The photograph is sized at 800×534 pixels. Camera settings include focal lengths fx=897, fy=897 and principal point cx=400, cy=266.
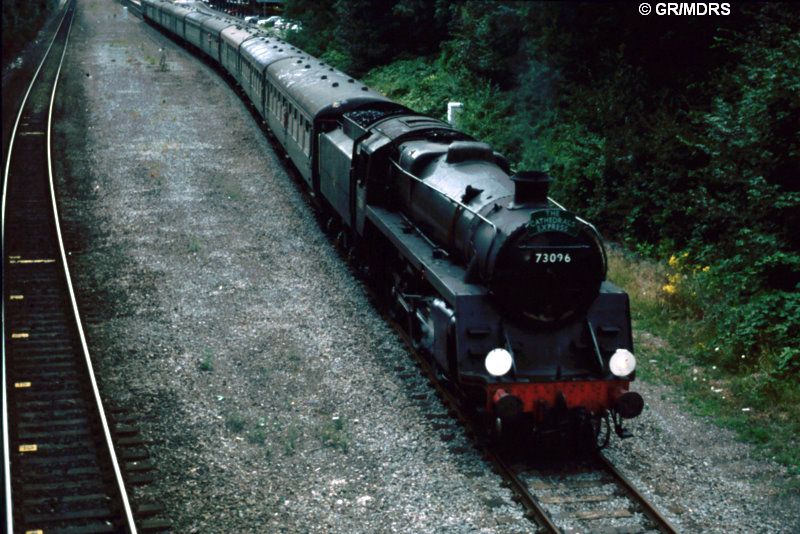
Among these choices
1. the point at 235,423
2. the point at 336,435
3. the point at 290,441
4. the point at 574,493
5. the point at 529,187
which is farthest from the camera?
the point at 235,423

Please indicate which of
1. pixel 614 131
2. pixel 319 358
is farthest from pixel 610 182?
pixel 319 358

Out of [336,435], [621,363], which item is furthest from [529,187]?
[336,435]

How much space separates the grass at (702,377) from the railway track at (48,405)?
262 inches

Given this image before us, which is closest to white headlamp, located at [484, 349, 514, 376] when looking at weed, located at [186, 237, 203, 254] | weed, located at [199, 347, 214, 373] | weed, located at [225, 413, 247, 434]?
weed, located at [225, 413, 247, 434]

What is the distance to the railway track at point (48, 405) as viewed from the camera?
27.6 feet

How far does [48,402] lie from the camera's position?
1059 cm

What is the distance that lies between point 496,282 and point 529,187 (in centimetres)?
108

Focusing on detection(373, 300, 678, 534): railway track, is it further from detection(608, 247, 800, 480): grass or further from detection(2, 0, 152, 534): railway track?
detection(2, 0, 152, 534): railway track

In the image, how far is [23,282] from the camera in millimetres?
14562

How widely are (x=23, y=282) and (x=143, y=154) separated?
30.3 feet

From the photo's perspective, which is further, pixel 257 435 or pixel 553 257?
pixel 257 435

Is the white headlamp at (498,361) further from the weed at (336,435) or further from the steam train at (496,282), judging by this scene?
the weed at (336,435)

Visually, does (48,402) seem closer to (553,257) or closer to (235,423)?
(235,423)

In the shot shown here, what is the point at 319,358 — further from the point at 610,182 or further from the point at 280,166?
the point at 280,166
